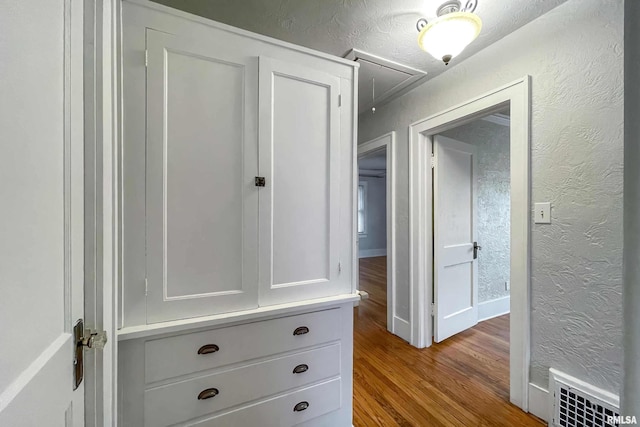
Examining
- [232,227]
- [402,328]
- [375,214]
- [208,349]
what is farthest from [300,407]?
[375,214]

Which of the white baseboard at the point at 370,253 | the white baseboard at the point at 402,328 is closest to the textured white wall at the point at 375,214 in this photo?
the white baseboard at the point at 370,253

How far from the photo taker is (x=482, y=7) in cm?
158

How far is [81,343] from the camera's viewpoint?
72 cm

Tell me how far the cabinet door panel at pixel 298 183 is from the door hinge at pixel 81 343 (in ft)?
2.06

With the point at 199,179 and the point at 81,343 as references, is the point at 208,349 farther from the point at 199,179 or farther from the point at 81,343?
the point at 199,179

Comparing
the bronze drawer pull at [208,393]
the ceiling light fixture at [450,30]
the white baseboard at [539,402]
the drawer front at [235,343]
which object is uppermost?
the ceiling light fixture at [450,30]

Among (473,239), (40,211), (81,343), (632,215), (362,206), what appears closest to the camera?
(632,215)

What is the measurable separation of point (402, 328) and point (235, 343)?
1970 millimetres

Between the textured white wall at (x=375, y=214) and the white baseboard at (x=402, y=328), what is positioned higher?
the textured white wall at (x=375, y=214)

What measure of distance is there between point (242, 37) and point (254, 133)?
44 cm

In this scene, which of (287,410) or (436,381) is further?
(436,381)

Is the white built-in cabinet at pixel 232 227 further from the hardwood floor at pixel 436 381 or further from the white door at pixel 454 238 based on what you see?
the white door at pixel 454 238

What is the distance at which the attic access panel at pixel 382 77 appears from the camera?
210cm

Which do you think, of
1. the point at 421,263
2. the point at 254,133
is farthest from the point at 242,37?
→ the point at 421,263
